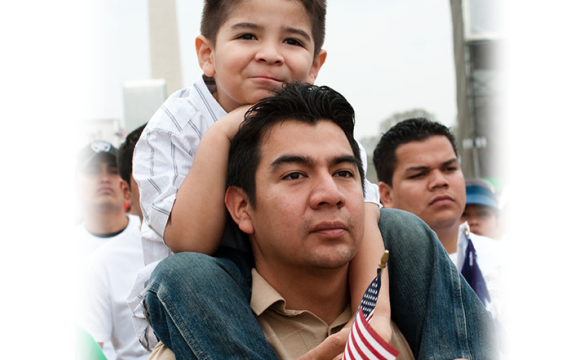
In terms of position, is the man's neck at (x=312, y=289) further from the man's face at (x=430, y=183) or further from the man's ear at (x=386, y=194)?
the man's ear at (x=386, y=194)

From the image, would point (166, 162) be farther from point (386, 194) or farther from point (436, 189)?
point (386, 194)

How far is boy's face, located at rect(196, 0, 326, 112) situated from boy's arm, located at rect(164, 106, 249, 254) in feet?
0.82

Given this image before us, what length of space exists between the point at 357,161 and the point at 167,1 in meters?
30.6

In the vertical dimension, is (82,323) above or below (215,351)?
below

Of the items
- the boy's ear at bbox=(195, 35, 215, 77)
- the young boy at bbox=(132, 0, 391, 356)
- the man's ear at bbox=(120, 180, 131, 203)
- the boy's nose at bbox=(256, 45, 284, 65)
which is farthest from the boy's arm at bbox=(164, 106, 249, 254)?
the man's ear at bbox=(120, 180, 131, 203)

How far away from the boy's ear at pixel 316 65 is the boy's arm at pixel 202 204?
2.05ft

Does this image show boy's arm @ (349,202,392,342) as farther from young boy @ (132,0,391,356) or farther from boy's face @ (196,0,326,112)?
boy's face @ (196,0,326,112)

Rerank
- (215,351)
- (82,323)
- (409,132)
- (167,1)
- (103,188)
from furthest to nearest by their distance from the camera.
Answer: (167,1) → (103,188) → (409,132) → (82,323) → (215,351)

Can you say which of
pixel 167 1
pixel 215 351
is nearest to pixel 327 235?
pixel 215 351

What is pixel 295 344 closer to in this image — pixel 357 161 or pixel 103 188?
pixel 357 161

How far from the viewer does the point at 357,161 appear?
7.29 ft

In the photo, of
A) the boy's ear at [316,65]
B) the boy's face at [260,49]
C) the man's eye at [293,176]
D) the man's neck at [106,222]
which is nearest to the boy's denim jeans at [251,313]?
the man's eye at [293,176]

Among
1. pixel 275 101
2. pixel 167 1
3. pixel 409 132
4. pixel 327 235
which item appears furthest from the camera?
pixel 167 1

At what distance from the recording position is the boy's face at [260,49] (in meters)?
2.27
